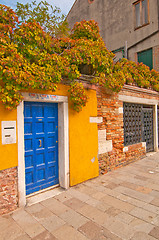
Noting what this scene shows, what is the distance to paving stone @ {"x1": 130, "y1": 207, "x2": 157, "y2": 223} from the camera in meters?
2.86

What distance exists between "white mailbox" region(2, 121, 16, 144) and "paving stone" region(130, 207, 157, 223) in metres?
2.60

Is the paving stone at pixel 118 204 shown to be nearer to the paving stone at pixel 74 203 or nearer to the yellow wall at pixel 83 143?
the paving stone at pixel 74 203

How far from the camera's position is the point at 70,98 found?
4.10 m

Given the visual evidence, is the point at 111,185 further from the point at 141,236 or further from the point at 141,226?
the point at 141,236

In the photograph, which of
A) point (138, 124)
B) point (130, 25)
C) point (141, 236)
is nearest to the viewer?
point (141, 236)

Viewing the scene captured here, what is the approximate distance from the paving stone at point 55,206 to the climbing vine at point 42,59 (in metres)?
2.04

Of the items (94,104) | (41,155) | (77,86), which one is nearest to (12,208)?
(41,155)

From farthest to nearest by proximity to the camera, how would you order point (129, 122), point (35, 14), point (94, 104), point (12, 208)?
point (129, 122)
point (94, 104)
point (35, 14)
point (12, 208)

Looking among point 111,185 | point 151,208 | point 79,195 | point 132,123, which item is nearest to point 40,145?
point 79,195

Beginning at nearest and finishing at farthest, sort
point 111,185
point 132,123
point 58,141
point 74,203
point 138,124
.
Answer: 1. point 74,203
2. point 58,141
3. point 111,185
4. point 132,123
5. point 138,124

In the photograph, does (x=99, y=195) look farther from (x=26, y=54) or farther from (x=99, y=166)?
(x=26, y=54)

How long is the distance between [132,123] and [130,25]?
8.05m

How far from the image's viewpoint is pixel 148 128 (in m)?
7.51

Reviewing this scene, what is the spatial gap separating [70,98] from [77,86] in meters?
0.34
